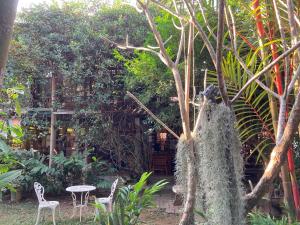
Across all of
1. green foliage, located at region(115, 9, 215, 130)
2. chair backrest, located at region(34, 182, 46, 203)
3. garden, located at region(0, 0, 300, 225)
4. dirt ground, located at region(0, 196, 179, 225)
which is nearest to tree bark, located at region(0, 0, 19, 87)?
green foliage, located at region(115, 9, 215, 130)

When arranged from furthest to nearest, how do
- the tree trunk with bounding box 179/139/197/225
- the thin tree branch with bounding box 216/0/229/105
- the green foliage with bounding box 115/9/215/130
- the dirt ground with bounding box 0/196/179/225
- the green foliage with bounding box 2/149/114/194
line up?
the green foliage with bounding box 2/149/114/194
the dirt ground with bounding box 0/196/179/225
the green foliage with bounding box 115/9/215/130
the tree trunk with bounding box 179/139/197/225
the thin tree branch with bounding box 216/0/229/105

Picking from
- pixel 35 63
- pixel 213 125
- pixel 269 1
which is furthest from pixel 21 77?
pixel 213 125

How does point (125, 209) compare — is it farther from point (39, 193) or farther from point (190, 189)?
point (39, 193)

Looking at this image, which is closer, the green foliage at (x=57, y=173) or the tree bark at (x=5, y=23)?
the tree bark at (x=5, y=23)

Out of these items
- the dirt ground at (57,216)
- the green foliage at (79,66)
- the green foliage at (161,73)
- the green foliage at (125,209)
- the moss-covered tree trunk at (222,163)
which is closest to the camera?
the moss-covered tree trunk at (222,163)

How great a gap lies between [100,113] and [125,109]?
606mm

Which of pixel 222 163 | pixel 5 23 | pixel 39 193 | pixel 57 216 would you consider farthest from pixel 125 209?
pixel 57 216

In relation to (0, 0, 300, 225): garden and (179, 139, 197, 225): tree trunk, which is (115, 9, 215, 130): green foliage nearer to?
(0, 0, 300, 225): garden

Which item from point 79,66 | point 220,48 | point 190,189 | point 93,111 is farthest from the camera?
point 93,111

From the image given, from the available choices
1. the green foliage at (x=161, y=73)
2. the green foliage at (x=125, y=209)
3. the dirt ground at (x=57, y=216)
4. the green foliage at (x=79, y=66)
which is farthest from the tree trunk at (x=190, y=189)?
the green foliage at (x=79, y=66)

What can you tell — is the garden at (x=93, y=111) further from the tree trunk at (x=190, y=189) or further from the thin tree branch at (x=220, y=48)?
the thin tree branch at (x=220, y=48)

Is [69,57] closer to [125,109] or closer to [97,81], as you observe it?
[97,81]

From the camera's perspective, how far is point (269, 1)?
2436mm

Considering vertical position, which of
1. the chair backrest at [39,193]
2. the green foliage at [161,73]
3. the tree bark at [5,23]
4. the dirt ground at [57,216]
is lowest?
the dirt ground at [57,216]
